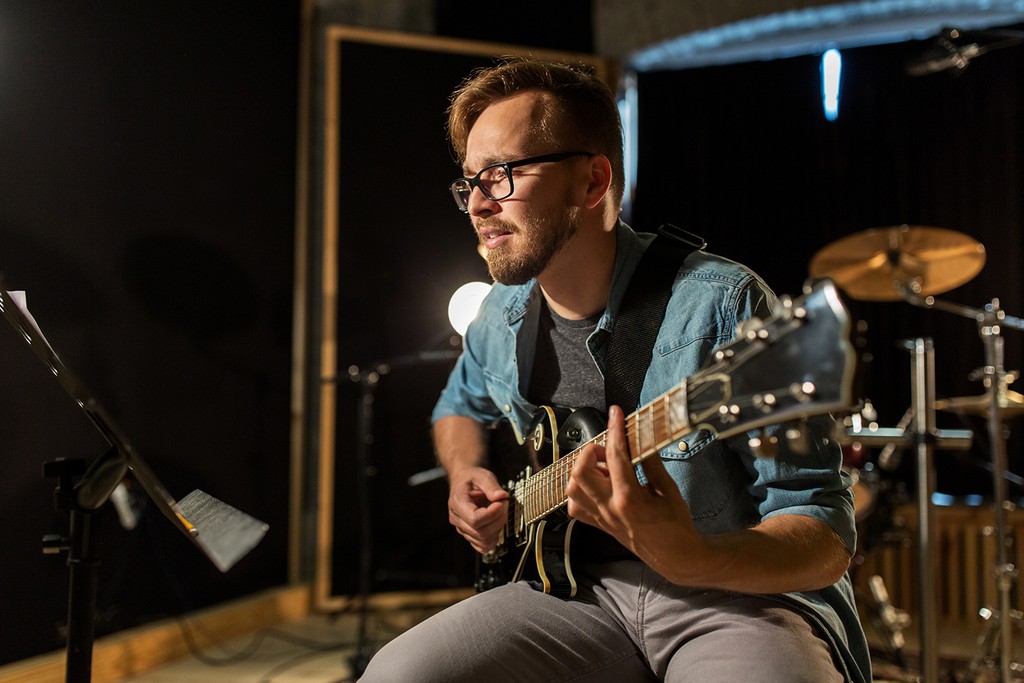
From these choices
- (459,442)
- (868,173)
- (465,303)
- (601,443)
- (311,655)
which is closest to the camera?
(601,443)

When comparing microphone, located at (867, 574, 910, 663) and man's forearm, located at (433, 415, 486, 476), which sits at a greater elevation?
man's forearm, located at (433, 415, 486, 476)

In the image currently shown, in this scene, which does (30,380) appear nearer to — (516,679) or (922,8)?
(516,679)

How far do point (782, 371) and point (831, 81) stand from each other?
15.1 feet

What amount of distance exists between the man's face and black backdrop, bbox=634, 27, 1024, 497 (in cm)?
343

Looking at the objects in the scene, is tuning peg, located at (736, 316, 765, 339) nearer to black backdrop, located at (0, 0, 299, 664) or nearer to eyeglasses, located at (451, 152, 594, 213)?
eyeglasses, located at (451, 152, 594, 213)

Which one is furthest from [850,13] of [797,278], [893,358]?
[893,358]

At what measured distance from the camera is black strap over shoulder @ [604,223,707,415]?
1.70 meters

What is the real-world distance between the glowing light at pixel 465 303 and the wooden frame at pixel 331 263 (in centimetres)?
98

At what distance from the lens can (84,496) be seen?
1.48 metres

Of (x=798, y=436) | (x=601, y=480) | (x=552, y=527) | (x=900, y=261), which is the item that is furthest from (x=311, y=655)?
(x=798, y=436)

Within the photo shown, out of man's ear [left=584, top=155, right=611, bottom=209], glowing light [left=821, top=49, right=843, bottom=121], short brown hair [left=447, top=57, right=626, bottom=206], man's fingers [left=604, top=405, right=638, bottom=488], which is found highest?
glowing light [left=821, top=49, right=843, bottom=121]

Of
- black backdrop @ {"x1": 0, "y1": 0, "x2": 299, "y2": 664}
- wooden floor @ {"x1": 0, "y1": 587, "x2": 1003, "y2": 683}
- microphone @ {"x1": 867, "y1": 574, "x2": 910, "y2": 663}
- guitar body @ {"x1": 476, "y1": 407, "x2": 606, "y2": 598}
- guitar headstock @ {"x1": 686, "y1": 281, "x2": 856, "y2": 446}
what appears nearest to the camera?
guitar headstock @ {"x1": 686, "y1": 281, "x2": 856, "y2": 446}

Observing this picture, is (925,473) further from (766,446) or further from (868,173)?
(766,446)

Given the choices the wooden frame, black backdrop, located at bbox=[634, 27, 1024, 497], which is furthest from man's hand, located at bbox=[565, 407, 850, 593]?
black backdrop, located at bbox=[634, 27, 1024, 497]
